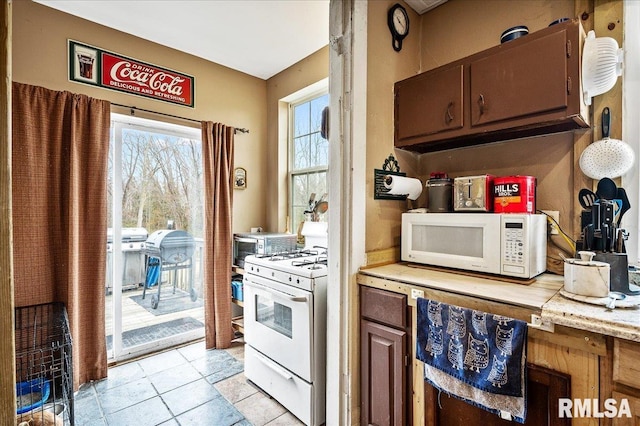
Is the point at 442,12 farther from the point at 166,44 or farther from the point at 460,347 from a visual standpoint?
the point at 166,44

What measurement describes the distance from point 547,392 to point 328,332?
98 cm

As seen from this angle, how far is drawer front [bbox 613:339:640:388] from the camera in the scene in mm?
925

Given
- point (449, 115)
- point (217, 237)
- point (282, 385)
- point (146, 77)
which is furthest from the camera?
point (217, 237)

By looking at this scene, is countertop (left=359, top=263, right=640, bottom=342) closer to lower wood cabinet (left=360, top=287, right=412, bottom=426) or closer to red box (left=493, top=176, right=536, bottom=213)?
lower wood cabinet (left=360, top=287, right=412, bottom=426)

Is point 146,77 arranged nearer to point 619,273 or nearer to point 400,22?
point 400,22

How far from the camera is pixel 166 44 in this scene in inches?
108

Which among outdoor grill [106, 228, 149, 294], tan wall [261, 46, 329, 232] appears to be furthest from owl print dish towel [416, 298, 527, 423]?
outdoor grill [106, 228, 149, 294]

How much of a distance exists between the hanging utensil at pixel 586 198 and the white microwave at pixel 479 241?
0.57ft

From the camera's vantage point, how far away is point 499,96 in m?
1.54

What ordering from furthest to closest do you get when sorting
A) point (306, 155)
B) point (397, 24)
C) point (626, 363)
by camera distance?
point (306, 155) < point (397, 24) < point (626, 363)

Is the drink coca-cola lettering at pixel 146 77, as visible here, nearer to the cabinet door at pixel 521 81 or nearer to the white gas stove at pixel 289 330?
the white gas stove at pixel 289 330

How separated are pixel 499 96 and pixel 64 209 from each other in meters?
2.89

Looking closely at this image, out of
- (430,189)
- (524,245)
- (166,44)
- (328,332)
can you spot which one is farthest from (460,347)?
(166,44)

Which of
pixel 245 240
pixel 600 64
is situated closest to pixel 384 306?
pixel 600 64
